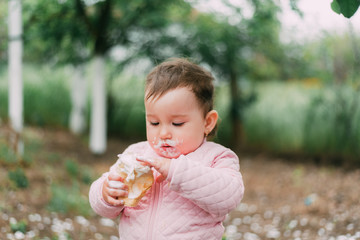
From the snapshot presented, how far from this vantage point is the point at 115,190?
71.0 inches

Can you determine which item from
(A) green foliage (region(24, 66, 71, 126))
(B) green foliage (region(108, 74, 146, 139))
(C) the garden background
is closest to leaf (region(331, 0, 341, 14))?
(C) the garden background

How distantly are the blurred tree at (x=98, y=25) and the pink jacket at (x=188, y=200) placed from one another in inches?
192

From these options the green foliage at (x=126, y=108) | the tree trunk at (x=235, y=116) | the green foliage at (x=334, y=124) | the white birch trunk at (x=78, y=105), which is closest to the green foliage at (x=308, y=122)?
the green foliage at (x=334, y=124)

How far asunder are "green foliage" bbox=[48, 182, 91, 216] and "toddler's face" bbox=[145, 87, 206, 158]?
2.59 meters

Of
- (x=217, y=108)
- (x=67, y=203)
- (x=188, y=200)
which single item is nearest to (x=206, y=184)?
(x=188, y=200)

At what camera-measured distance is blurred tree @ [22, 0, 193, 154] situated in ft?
21.5

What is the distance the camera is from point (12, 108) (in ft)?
17.5

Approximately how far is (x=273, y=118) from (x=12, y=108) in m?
5.01

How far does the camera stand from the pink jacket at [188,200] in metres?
1.71

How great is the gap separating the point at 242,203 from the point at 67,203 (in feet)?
7.53

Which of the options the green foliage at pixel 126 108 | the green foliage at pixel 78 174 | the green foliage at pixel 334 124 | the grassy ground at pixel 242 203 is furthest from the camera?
the green foliage at pixel 126 108

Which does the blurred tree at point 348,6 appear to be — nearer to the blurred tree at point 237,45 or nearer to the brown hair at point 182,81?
the brown hair at point 182,81

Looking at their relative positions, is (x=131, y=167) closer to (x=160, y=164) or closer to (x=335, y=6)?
(x=160, y=164)

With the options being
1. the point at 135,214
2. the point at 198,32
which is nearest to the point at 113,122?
the point at 198,32
